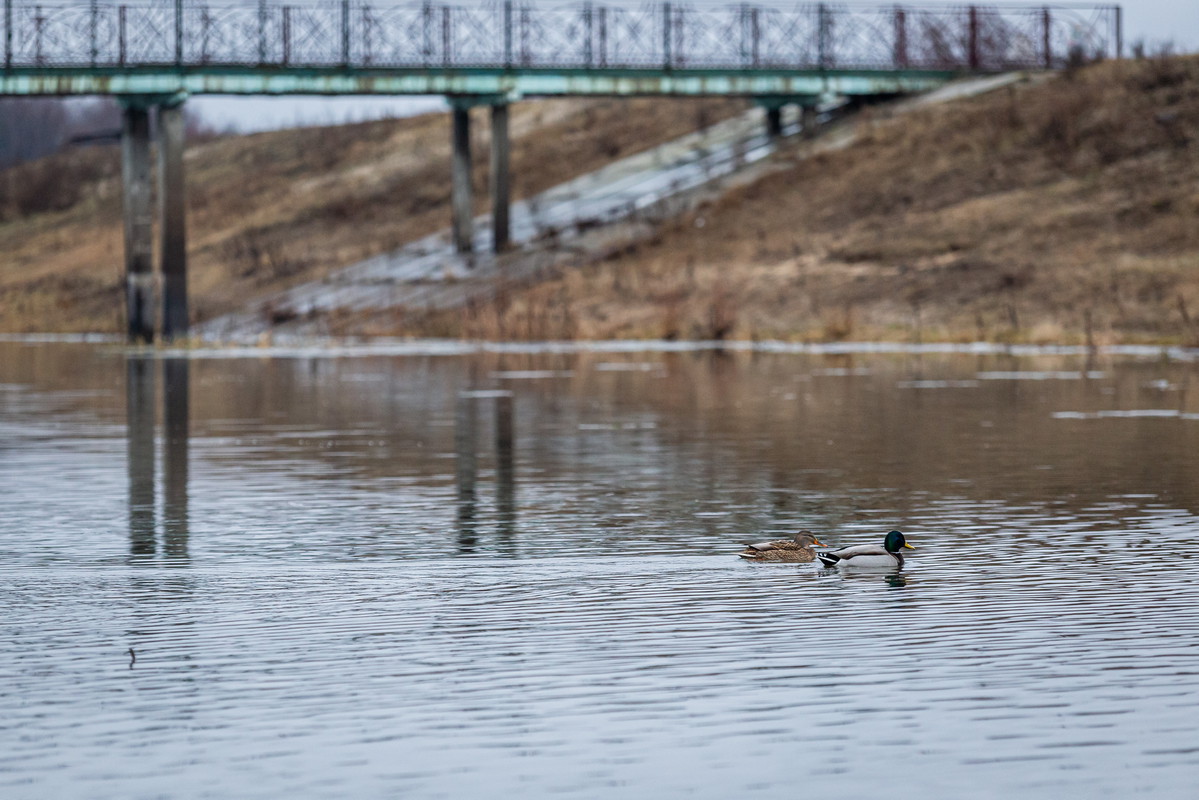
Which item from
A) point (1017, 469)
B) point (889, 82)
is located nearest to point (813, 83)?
point (889, 82)

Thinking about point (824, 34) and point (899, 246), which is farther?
point (824, 34)

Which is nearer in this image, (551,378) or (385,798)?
(385,798)

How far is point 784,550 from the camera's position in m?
14.3

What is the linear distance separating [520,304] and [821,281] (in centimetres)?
880

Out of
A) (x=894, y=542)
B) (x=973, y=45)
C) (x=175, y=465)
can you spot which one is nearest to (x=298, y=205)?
(x=973, y=45)

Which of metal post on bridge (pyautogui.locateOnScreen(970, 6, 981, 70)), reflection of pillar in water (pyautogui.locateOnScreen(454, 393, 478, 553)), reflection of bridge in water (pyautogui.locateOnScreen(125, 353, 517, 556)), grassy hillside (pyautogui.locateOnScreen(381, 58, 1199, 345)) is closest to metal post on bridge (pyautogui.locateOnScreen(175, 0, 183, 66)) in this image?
grassy hillside (pyautogui.locateOnScreen(381, 58, 1199, 345))

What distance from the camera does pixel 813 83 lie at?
7344 centimetres

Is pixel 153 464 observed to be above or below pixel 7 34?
below

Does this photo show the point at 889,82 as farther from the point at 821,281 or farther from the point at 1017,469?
the point at 1017,469

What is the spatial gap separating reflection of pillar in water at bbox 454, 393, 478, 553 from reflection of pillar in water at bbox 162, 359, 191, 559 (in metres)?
2.05

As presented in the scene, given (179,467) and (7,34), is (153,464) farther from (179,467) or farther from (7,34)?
(7,34)

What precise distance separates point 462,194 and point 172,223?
12732 millimetres

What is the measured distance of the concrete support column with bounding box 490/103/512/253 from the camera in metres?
70.3

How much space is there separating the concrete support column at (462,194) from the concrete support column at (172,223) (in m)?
11.5
